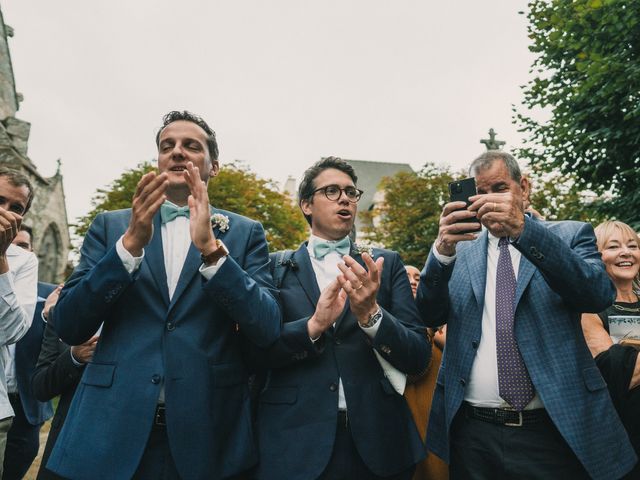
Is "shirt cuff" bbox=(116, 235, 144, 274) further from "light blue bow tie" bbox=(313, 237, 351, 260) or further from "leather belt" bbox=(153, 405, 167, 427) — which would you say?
"light blue bow tie" bbox=(313, 237, 351, 260)

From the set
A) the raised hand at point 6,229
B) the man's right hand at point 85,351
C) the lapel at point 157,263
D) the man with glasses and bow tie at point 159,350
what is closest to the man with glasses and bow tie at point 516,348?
the man with glasses and bow tie at point 159,350

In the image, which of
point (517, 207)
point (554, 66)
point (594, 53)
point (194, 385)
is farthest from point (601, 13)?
point (194, 385)

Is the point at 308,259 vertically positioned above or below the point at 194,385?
above

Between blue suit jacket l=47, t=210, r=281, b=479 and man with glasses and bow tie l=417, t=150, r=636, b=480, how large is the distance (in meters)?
1.25

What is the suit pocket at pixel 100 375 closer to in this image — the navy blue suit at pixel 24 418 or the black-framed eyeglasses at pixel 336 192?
the black-framed eyeglasses at pixel 336 192

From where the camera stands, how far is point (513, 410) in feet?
8.96

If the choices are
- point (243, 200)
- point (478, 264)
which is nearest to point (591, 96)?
point (478, 264)

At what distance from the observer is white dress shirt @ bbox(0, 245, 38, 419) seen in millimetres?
2578

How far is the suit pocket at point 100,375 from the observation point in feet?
7.16

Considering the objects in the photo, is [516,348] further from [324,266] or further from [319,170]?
[319,170]

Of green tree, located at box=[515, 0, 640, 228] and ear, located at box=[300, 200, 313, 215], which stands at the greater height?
green tree, located at box=[515, 0, 640, 228]

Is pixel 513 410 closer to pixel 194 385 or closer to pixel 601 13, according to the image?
pixel 194 385

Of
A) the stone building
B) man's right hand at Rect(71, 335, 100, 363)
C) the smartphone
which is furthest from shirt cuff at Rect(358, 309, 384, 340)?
the stone building

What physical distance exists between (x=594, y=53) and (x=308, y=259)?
9.24 metres
